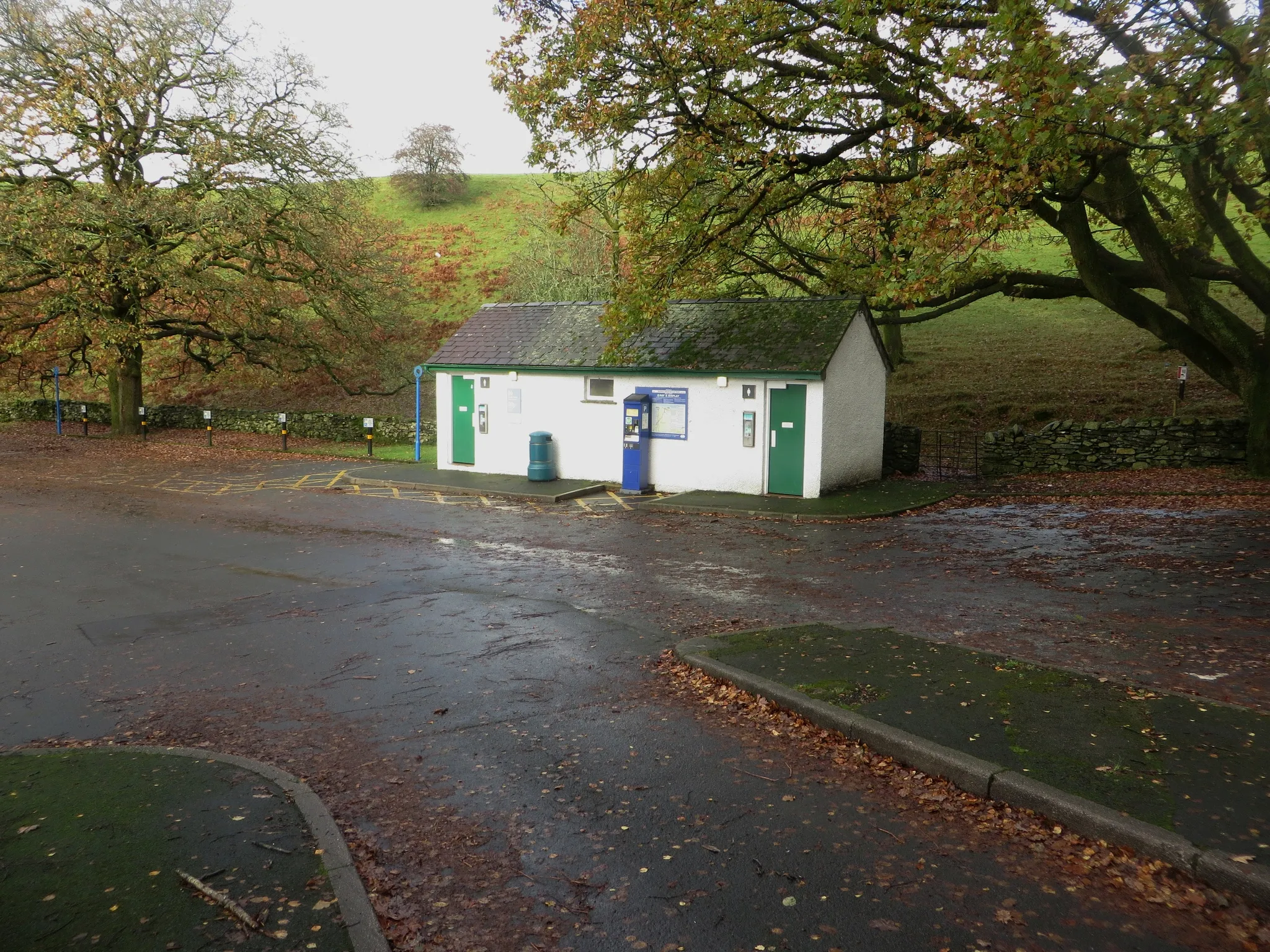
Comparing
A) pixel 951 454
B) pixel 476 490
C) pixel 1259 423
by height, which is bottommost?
pixel 476 490

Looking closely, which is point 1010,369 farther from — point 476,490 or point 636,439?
point 476,490

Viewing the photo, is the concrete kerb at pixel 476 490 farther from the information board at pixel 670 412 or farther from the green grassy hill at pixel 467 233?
the green grassy hill at pixel 467 233

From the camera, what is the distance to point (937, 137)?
535 inches

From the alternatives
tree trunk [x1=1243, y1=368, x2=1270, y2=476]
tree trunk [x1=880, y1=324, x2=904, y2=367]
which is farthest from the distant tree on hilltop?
tree trunk [x1=1243, y1=368, x2=1270, y2=476]

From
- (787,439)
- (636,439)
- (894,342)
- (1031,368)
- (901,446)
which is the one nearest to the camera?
(787,439)

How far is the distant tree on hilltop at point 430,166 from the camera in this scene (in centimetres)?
7181

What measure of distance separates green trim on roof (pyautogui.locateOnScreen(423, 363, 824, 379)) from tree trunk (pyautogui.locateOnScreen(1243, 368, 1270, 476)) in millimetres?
9147

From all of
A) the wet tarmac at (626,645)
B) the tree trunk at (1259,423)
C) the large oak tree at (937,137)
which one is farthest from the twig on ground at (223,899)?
the tree trunk at (1259,423)

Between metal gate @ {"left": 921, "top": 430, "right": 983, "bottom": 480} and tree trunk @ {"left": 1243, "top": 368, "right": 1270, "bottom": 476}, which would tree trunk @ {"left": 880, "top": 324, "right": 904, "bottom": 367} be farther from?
tree trunk @ {"left": 1243, "top": 368, "right": 1270, "bottom": 476}

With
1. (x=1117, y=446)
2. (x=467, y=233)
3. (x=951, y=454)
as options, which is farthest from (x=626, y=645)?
(x=467, y=233)

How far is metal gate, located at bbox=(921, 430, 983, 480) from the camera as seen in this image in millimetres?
23719

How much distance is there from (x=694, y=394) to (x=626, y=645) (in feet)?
39.1

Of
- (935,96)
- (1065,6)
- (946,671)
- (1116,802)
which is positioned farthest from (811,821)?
(935,96)

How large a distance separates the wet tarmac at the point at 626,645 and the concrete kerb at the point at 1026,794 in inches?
13.7
